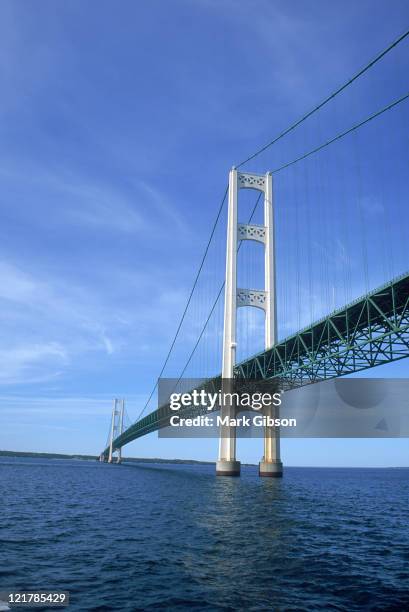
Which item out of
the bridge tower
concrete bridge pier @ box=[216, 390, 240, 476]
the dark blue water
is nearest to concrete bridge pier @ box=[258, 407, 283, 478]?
the bridge tower

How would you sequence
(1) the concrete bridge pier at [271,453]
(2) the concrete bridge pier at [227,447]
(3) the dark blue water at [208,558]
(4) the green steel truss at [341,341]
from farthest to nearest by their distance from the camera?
(1) the concrete bridge pier at [271,453] → (2) the concrete bridge pier at [227,447] → (4) the green steel truss at [341,341] → (3) the dark blue water at [208,558]

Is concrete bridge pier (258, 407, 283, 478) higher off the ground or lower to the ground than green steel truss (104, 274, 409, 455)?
lower

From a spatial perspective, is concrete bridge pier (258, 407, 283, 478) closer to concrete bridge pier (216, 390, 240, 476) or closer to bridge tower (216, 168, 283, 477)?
bridge tower (216, 168, 283, 477)

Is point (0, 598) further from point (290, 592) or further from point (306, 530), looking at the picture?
point (306, 530)

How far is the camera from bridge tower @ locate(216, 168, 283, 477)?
4878 centimetres

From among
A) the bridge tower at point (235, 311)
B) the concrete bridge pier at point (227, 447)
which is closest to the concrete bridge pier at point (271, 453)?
the bridge tower at point (235, 311)

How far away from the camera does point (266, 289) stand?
52.5m

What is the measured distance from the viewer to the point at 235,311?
50156 mm

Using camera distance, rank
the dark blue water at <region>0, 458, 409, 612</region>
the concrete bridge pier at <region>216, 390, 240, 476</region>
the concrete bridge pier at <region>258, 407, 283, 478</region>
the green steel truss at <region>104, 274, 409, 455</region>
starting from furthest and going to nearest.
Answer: the concrete bridge pier at <region>258, 407, 283, 478</region> < the concrete bridge pier at <region>216, 390, 240, 476</region> < the green steel truss at <region>104, 274, 409, 455</region> < the dark blue water at <region>0, 458, 409, 612</region>

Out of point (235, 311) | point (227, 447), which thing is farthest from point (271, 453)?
point (235, 311)

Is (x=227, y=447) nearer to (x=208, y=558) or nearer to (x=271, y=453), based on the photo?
(x=271, y=453)

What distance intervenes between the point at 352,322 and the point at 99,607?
30.7 metres

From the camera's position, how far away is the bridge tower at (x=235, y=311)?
48.8 metres

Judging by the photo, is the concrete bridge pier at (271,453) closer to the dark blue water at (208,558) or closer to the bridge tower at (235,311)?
the bridge tower at (235,311)
